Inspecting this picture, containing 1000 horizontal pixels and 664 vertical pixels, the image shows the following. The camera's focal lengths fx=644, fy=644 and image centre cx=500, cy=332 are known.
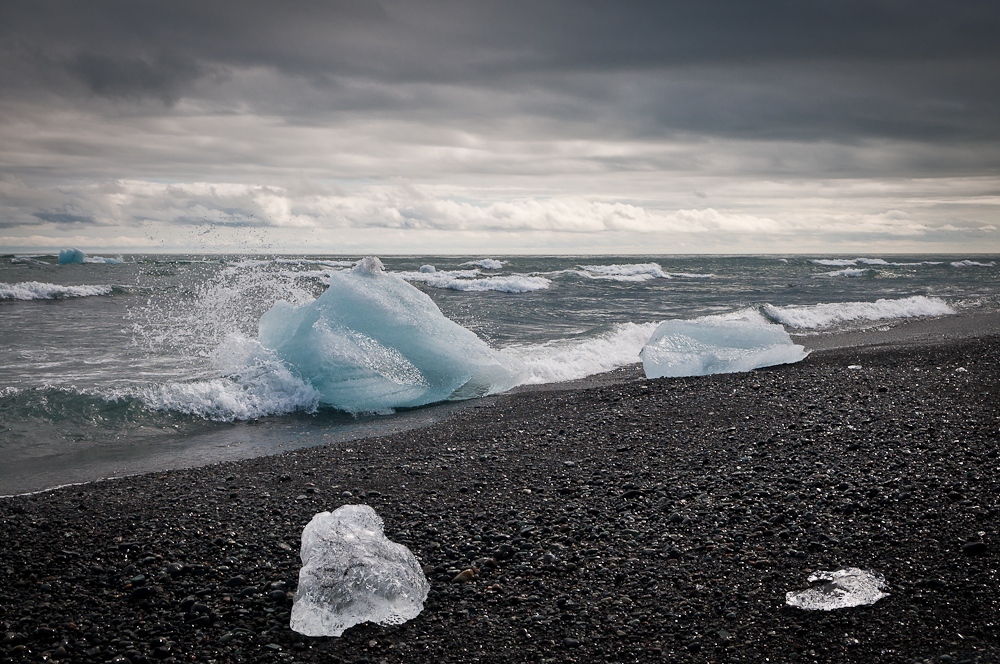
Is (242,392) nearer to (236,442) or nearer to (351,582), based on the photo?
(236,442)

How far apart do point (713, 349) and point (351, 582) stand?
7696mm

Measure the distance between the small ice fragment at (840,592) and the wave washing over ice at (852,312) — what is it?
14.6m

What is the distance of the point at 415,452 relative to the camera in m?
5.81

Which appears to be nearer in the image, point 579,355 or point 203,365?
point 203,365

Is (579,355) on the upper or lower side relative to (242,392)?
upper

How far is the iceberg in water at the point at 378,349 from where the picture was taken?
845 cm

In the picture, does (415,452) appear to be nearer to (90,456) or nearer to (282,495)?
(282,495)

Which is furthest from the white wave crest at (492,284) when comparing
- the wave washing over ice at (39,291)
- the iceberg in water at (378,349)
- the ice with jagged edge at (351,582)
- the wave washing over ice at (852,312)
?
the ice with jagged edge at (351,582)

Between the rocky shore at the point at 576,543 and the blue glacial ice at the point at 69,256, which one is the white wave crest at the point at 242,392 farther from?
the blue glacial ice at the point at 69,256

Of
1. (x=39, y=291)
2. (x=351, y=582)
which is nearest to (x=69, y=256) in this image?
(x=39, y=291)

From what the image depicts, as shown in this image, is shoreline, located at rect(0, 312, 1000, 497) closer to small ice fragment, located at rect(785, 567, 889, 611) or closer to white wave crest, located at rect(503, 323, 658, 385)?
white wave crest, located at rect(503, 323, 658, 385)

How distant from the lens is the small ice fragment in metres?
3.06

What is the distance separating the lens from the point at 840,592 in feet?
10.3

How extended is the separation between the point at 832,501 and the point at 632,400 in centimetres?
339
